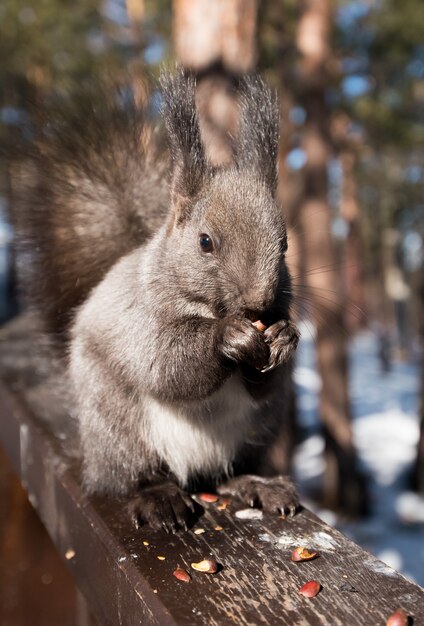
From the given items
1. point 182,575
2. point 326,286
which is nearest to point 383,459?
point 326,286

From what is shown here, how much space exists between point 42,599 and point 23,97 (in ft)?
5.77

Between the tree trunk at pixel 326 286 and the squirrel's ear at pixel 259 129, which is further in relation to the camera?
the tree trunk at pixel 326 286

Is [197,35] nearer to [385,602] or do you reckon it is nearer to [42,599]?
[42,599]

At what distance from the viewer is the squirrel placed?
1.50 meters

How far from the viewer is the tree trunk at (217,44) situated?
3291 mm

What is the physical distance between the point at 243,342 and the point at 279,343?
0.39 ft

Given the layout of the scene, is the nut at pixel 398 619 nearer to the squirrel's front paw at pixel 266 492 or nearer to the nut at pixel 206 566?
the nut at pixel 206 566

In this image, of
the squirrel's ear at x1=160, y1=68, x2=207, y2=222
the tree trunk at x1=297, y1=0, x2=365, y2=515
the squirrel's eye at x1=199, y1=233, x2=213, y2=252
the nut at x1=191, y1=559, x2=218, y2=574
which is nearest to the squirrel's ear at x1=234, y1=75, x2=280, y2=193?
the squirrel's ear at x1=160, y1=68, x2=207, y2=222

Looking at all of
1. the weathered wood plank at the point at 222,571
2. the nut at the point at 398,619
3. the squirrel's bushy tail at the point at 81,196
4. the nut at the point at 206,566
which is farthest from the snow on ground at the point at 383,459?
the nut at the point at 398,619

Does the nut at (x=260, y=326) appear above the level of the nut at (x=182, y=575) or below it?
above

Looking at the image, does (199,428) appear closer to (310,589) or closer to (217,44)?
(310,589)

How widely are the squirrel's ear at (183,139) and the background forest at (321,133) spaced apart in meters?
0.22

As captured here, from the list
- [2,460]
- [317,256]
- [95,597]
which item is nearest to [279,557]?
[95,597]

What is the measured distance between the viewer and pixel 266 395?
5.33 ft
